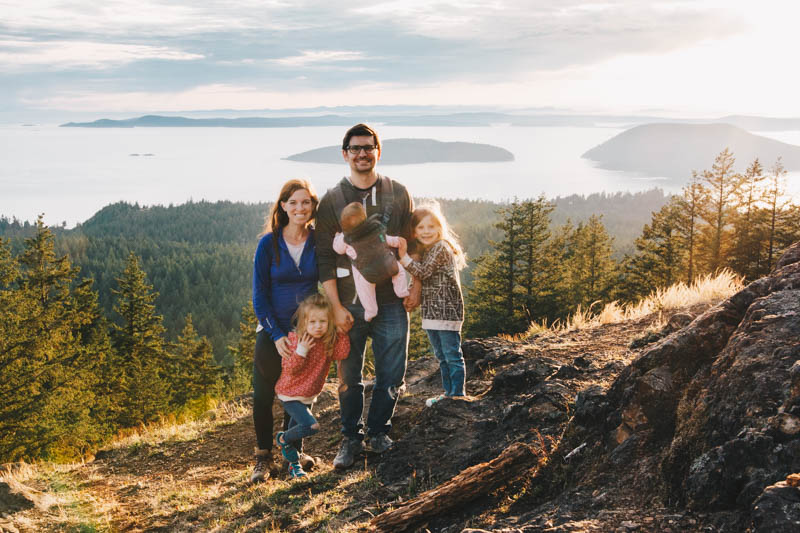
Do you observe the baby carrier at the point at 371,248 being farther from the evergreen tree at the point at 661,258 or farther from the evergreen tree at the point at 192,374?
the evergreen tree at the point at 192,374

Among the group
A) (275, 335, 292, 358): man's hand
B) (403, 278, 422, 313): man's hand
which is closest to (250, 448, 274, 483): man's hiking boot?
(275, 335, 292, 358): man's hand

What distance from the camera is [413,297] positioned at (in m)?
4.57

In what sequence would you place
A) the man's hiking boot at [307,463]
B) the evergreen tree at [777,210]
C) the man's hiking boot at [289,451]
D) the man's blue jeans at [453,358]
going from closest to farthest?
the man's hiking boot at [289,451] → the man's hiking boot at [307,463] → the man's blue jeans at [453,358] → the evergreen tree at [777,210]

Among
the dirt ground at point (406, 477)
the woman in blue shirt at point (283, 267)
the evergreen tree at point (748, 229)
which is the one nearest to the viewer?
the dirt ground at point (406, 477)

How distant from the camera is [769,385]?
2277mm

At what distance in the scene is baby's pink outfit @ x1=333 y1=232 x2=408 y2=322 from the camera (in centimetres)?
423

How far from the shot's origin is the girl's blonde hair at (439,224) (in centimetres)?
476

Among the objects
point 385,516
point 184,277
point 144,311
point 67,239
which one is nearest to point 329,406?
point 385,516

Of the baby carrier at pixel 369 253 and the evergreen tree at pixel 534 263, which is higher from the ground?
the baby carrier at pixel 369 253

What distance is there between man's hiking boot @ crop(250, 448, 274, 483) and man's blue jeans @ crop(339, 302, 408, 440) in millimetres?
906

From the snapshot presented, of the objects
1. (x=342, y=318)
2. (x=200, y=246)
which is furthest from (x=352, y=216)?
(x=200, y=246)

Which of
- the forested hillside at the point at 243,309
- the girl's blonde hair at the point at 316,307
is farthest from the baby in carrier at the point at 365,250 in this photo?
the forested hillside at the point at 243,309

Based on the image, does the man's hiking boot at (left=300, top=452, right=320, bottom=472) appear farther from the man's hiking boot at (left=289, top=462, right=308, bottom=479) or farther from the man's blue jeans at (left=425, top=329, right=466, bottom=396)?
the man's blue jeans at (left=425, top=329, right=466, bottom=396)

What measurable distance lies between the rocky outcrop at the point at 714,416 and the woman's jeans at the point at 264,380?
2586 mm
